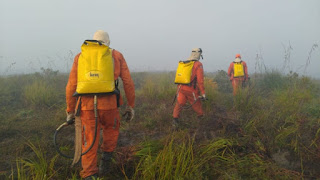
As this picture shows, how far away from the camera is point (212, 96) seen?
17.6ft

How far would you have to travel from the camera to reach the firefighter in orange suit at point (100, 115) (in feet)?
7.30

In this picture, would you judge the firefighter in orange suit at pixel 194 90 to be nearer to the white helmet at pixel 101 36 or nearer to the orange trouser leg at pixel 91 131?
the orange trouser leg at pixel 91 131

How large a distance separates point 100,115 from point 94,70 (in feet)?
1.86

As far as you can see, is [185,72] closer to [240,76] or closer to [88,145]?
[88,145]

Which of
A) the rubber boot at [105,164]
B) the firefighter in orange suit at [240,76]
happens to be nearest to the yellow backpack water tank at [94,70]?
the rubber boot at [105,164]

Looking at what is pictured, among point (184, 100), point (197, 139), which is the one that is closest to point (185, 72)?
point (184, 100)

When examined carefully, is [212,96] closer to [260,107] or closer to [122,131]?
[260,107]

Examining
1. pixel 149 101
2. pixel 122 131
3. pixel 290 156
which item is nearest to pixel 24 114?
pixel 122 131

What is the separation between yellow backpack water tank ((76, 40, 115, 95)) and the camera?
214 cm

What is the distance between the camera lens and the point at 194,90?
425 centimetres

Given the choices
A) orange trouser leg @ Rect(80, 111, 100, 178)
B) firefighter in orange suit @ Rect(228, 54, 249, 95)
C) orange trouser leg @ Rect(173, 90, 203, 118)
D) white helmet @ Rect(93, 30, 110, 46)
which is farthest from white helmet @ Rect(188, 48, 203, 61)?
firefighter in orange suit @ Rect(228, 54, 249, 95)

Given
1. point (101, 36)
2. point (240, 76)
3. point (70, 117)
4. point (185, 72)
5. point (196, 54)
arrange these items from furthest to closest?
point (240, 76), point (196, 54), point (185, 72), point (101, 36), point (70, 117)

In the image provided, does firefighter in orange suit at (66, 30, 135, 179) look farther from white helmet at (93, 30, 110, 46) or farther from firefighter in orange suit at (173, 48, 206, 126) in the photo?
firefighter in orange suit at (173, 48, 206, 126)

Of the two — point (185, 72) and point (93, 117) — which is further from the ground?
point (185, 72)
